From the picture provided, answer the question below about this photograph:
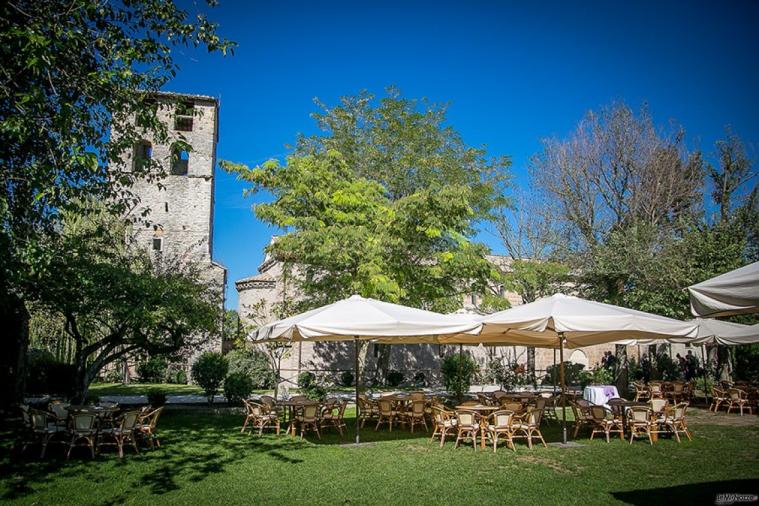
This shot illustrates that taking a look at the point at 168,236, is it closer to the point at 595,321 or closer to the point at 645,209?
the point at 645,209

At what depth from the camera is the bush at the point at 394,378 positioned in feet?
91.3

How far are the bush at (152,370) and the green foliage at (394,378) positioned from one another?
1225 centimetres

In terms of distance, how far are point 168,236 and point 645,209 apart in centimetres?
2593

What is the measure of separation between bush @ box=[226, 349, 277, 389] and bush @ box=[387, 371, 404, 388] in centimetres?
721

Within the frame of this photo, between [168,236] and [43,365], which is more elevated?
[168,236]

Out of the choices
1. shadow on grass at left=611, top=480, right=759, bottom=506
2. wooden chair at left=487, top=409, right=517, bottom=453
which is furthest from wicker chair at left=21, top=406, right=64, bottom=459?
shadow on grass at left=611, top=480, right=759, bottom=506

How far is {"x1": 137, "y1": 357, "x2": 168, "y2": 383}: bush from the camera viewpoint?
28.8 m

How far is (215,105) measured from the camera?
3391 cm

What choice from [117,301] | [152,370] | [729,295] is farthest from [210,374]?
[729,295]

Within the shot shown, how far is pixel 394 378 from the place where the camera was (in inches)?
1097

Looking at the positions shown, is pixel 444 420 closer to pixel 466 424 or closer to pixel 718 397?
pixel 466 424

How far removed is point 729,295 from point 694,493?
3426mm

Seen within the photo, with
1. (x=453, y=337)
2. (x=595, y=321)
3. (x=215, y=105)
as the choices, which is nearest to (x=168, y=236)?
(x=215, y=105)

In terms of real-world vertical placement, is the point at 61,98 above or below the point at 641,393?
above
